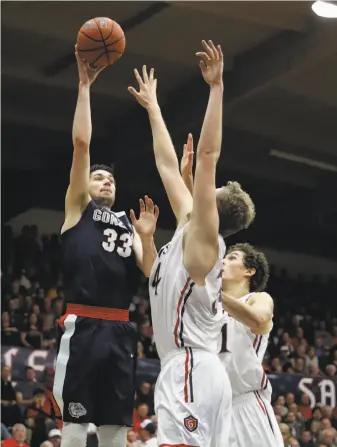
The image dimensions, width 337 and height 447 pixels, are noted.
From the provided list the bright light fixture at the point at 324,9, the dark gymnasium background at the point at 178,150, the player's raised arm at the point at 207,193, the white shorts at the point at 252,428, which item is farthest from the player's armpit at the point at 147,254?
the bright light fixture at the point at 324,9

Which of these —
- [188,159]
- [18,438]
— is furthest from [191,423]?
[18,438]

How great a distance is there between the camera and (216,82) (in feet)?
15.8

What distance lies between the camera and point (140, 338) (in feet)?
53.0

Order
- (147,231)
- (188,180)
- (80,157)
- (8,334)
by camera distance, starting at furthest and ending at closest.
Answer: (8,334), (188,180), (147,231), (80,157)

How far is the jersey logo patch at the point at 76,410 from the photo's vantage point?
528 cm

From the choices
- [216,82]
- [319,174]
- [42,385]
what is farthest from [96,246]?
[319,174]

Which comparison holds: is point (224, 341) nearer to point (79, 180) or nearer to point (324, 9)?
point (79, 180)

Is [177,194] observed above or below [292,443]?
above

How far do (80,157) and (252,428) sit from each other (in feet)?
6.95

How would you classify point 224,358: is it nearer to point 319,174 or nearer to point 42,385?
point 42,385

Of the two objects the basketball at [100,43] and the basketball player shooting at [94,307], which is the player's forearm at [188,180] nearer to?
the basketball player shooting at [94,307]

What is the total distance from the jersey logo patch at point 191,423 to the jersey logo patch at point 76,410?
0.91 meters

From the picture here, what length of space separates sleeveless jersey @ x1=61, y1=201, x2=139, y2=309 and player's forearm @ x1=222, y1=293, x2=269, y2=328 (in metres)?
0.62

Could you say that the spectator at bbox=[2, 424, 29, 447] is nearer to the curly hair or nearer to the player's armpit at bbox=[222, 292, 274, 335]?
the player's armpit at bbox=[222, 292, 274, 335]
